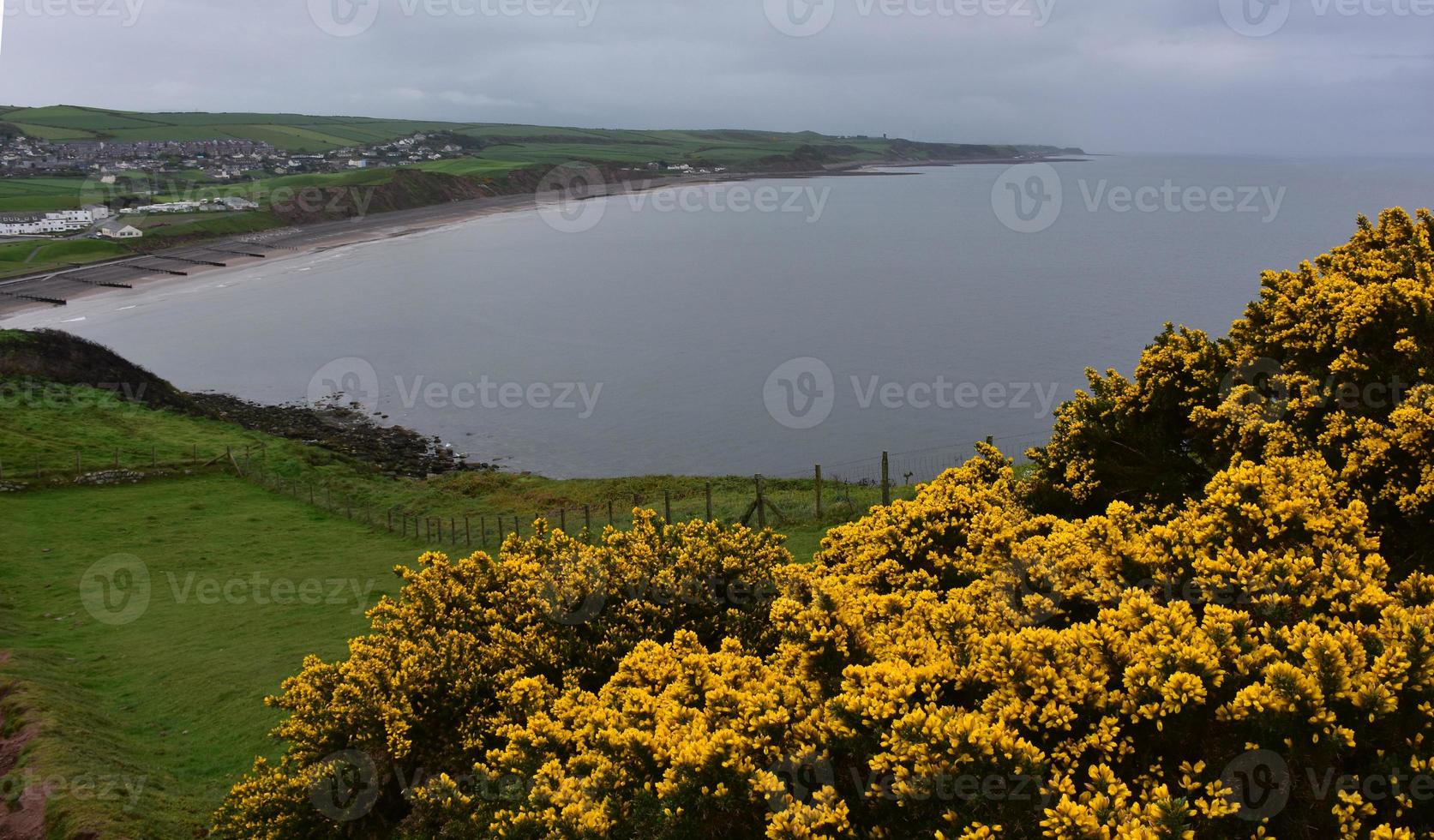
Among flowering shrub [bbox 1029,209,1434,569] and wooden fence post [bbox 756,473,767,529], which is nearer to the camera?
flowering shrub [bbox 1029,209,1434,569]

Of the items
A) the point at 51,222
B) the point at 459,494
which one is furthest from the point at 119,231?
the point at 459,494

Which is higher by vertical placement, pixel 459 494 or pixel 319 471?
pixel 319 471

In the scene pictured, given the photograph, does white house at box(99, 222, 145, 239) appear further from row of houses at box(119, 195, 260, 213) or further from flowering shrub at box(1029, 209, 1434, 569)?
flowering shrub at box(1029, 209, 1434, 569)

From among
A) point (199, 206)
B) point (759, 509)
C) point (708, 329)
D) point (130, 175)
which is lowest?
point (759, 509)

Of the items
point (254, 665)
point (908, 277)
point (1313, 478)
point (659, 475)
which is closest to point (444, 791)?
point (1313, 478)

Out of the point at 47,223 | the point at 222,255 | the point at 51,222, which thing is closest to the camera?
the point at 47,223

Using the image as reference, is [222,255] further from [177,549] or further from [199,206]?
[177,549]

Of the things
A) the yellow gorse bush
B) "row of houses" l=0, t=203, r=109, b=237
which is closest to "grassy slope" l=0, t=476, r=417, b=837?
the yellow gorse bush
